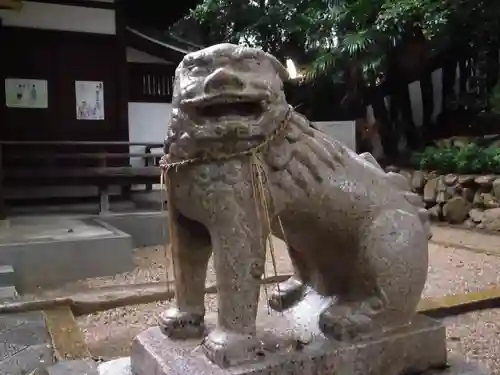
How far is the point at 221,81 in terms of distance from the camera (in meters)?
1.16

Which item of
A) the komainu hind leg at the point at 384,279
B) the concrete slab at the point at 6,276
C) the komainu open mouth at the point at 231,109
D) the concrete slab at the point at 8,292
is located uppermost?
the komainu open mouth at the point at 231,109

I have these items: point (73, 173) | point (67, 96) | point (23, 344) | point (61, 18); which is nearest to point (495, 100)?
point (73, 173)

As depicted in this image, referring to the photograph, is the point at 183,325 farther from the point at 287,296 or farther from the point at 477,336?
the point at 477,336

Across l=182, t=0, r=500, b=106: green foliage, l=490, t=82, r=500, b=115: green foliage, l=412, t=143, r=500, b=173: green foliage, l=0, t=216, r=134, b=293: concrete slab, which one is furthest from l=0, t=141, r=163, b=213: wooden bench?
l=490, t=82, r=500, b=115: green foliage

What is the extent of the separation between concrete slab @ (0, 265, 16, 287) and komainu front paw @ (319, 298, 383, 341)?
304 centimetres

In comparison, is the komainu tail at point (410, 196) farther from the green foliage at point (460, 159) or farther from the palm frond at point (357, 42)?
the palm frond at point (357, 42)

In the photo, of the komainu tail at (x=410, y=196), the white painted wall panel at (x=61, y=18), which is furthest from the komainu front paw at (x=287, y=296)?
the white painted wall panel at (x=61, y=18)

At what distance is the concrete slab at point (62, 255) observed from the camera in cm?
409

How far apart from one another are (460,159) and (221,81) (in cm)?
587

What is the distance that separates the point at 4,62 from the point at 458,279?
5597 mm

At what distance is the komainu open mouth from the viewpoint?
120cm

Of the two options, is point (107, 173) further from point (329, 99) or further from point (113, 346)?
point (329, 99)

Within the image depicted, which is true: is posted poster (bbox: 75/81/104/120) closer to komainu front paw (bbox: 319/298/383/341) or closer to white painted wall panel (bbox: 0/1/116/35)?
white painted wall panel (bbox: 0/1/116/35)

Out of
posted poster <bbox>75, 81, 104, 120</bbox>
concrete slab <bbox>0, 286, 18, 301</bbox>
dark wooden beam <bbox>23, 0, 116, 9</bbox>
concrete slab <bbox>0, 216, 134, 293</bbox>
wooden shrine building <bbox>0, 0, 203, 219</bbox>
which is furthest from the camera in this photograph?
posted poster <bbox>75, 81, 104, 120</bbox>
